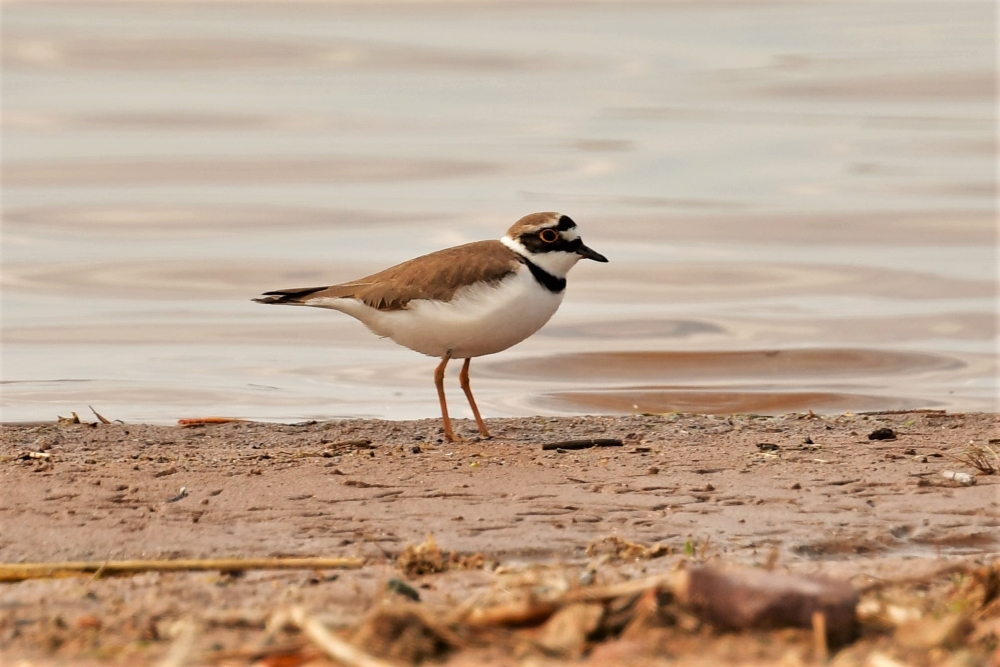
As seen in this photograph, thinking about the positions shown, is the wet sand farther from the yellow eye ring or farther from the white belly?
the yellow eye ring

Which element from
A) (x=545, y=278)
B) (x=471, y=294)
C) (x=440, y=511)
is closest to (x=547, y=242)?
(x=545, y=278)

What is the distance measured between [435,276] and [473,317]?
0.98 feet

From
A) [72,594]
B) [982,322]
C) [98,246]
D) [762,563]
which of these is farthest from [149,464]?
[98,246]

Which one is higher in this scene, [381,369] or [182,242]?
[182,242]

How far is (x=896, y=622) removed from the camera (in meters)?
3.50

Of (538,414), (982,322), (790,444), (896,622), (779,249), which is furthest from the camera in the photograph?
(779,249)

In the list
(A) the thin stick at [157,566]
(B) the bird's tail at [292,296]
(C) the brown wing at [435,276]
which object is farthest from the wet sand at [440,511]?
(B) the bird's tail at [292,296]

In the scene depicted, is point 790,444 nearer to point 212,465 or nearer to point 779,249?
point 212,465

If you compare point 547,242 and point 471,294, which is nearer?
point 471,294

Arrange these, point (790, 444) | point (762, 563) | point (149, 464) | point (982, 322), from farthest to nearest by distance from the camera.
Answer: point (982, 322) → point (790, 444) → point (149, 464) → point (762, 563)

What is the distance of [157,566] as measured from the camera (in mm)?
4535

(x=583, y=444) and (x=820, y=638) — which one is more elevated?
(x=583, y=444)

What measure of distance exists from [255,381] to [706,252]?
6.54 meters

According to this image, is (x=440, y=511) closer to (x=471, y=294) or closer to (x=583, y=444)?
(x=583, y=444)
